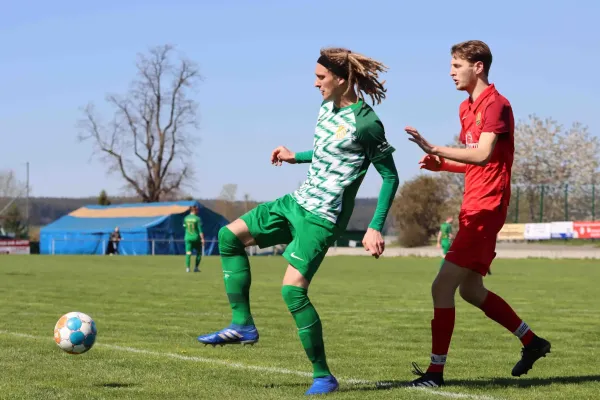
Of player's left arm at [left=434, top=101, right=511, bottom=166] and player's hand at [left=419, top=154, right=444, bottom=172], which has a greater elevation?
player's left arm at [left=434, top=101, right=511, bottom=166]

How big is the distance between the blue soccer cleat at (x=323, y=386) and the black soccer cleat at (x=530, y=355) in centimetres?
155

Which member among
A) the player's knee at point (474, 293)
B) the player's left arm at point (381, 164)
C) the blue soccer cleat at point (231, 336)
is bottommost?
the blue soccer cleat at point (231, 336)

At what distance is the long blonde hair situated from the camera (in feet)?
21.0

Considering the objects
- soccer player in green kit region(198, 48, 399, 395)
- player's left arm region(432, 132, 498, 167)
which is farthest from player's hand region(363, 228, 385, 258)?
player's left arm region(432, 132, 498, 167)

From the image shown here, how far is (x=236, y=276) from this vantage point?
6656 mm

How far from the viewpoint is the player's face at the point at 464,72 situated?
266 inches

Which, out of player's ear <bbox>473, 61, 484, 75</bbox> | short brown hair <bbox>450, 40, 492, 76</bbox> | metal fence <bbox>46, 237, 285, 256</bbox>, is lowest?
metal fence <bbox>46, 237, 285, 256</bbox>

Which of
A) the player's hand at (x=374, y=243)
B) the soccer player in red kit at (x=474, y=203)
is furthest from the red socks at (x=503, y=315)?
the player's hand at (x=374, y=243)

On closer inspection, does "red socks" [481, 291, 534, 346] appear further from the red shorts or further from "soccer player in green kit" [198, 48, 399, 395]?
"soccer player in green kit" [198, 48, 399, 395]

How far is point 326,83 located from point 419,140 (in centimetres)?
85

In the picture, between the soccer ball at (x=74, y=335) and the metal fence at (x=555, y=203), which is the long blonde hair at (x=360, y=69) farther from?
the metal fence at (x=555, y=203)

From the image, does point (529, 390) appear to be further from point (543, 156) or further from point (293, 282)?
point (543, 156)

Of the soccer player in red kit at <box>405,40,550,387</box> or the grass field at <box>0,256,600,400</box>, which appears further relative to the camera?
the soccer player in red kit at <box>405,40,550,387</box>

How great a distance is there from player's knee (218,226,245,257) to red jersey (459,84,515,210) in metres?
1.58
